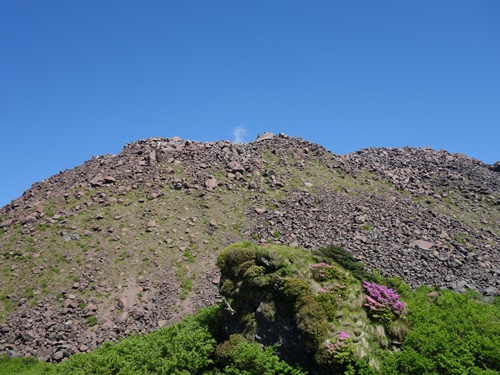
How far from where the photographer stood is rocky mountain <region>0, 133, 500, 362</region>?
38750mm

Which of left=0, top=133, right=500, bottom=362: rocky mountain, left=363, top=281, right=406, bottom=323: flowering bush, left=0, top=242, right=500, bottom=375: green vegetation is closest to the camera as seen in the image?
left=0, top=242, right=500, bottom=375: green vegetation

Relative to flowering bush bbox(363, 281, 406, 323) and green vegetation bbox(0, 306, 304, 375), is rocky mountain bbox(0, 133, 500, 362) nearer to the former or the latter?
green vegetation bbox(0, 306, 304, 375)

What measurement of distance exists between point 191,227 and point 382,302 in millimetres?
32654

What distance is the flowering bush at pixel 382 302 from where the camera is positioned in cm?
2097

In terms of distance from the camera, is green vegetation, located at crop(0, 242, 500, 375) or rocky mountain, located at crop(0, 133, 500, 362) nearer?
green vegetation, located at crop(0, 242, 500, 375)

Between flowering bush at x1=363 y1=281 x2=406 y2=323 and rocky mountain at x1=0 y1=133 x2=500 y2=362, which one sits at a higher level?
rocky mountain at x1=0 y1=133 x2=500 y2=362

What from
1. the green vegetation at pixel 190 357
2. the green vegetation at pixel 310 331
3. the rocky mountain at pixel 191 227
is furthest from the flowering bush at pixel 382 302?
the rocky mountain at pixel 191 227

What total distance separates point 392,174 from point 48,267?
56.8 metres

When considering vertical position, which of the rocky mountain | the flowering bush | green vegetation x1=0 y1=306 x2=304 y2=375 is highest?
the rocky mountain

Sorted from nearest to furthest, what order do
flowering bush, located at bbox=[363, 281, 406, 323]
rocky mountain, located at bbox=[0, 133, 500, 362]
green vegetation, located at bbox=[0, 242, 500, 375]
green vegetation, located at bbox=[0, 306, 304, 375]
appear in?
green vegetation, located at bbox=[0, 242, 500, 375], green vegetation, located at bbox=[0, 306, 304, 375], flowering bush, located at bbox=[363, 281, 406, 323], rocky mountain, located at bbox=[0, 133, 500, 362]

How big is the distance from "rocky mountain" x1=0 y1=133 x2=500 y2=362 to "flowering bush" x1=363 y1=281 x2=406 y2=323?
1972cm

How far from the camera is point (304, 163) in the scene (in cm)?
6712

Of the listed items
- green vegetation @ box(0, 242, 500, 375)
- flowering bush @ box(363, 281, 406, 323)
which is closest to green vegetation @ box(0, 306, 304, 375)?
green vegetation @ box(0, 242, 500, 375)

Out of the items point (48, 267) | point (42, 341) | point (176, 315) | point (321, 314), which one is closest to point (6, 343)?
point (42, 341)
